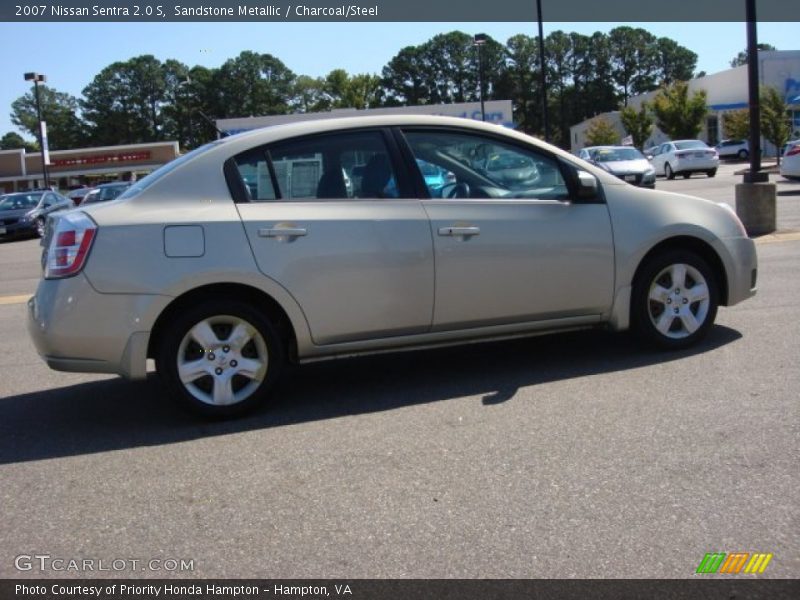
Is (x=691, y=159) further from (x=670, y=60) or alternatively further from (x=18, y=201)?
(x=670, y=60)

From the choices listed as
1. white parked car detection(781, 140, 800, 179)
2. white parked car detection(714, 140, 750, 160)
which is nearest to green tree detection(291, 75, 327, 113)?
white parked car detection(714, 140, 750, 160)

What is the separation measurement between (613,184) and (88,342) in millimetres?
3511

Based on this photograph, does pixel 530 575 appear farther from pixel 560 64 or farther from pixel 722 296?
pixel 560 64

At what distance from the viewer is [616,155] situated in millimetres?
23547

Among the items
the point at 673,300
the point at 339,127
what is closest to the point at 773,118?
the point at 673,300

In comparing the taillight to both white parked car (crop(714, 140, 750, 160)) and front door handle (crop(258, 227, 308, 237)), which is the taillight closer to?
front door handle (crop(258, 227, 308, 237))

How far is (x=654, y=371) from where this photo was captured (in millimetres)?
5207

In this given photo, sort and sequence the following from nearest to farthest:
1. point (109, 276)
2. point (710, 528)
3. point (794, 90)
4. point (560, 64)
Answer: point (710, 528) → point (109, 276) → point (794, 90) → point (560, 64)

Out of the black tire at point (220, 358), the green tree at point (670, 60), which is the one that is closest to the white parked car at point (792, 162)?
the black tire at point (220, 358)

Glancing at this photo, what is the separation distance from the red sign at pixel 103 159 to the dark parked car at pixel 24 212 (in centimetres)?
3863

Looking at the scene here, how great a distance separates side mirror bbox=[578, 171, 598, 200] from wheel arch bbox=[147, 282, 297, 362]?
210 centimetres

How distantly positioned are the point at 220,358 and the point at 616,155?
20834mm

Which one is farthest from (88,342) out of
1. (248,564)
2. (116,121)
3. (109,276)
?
(116,121)

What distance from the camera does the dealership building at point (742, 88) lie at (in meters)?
46.7
